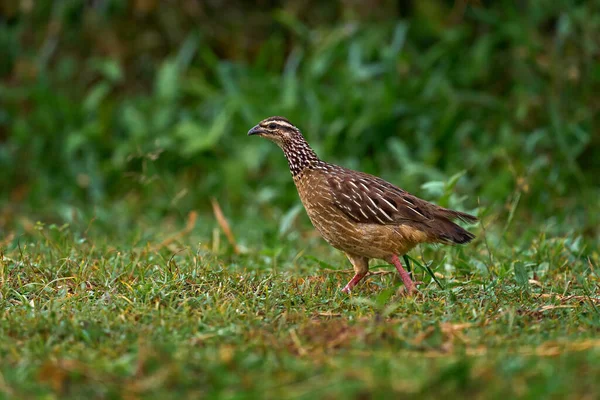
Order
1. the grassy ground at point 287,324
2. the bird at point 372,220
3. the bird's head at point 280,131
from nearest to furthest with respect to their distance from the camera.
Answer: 1. the grassy ground at point 287,324
2. the bird at point 372,220
3. the bird's head at point 280,131

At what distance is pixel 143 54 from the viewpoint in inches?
460

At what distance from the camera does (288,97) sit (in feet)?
34.5

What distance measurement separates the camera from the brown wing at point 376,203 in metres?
6.21

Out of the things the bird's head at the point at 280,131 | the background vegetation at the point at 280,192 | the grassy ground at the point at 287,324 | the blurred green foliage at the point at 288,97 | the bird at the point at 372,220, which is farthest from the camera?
the blurred green foliage at the point at 288,97

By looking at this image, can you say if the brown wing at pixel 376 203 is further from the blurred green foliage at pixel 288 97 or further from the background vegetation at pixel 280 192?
the blurred green foliage at pixel 288 97

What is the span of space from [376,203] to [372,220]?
14 cm

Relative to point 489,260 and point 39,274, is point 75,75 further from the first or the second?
point 489,260

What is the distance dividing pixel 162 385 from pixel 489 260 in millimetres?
3216

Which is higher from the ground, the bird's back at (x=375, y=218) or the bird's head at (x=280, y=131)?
the bird's head at (x=280, y=131)

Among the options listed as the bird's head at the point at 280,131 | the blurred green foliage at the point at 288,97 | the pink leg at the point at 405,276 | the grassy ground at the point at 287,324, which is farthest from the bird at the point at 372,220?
the blurred green foliage at the point at 288,97

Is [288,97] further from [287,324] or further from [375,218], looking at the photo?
[287,324]

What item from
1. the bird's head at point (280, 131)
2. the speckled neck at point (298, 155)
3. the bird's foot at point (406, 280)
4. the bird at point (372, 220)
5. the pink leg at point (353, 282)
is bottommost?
the pink leg at point (353, 282)

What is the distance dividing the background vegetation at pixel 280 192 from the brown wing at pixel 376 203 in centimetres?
44

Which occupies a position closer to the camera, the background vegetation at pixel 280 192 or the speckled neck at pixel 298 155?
the background vegetation at pixel 280 192
